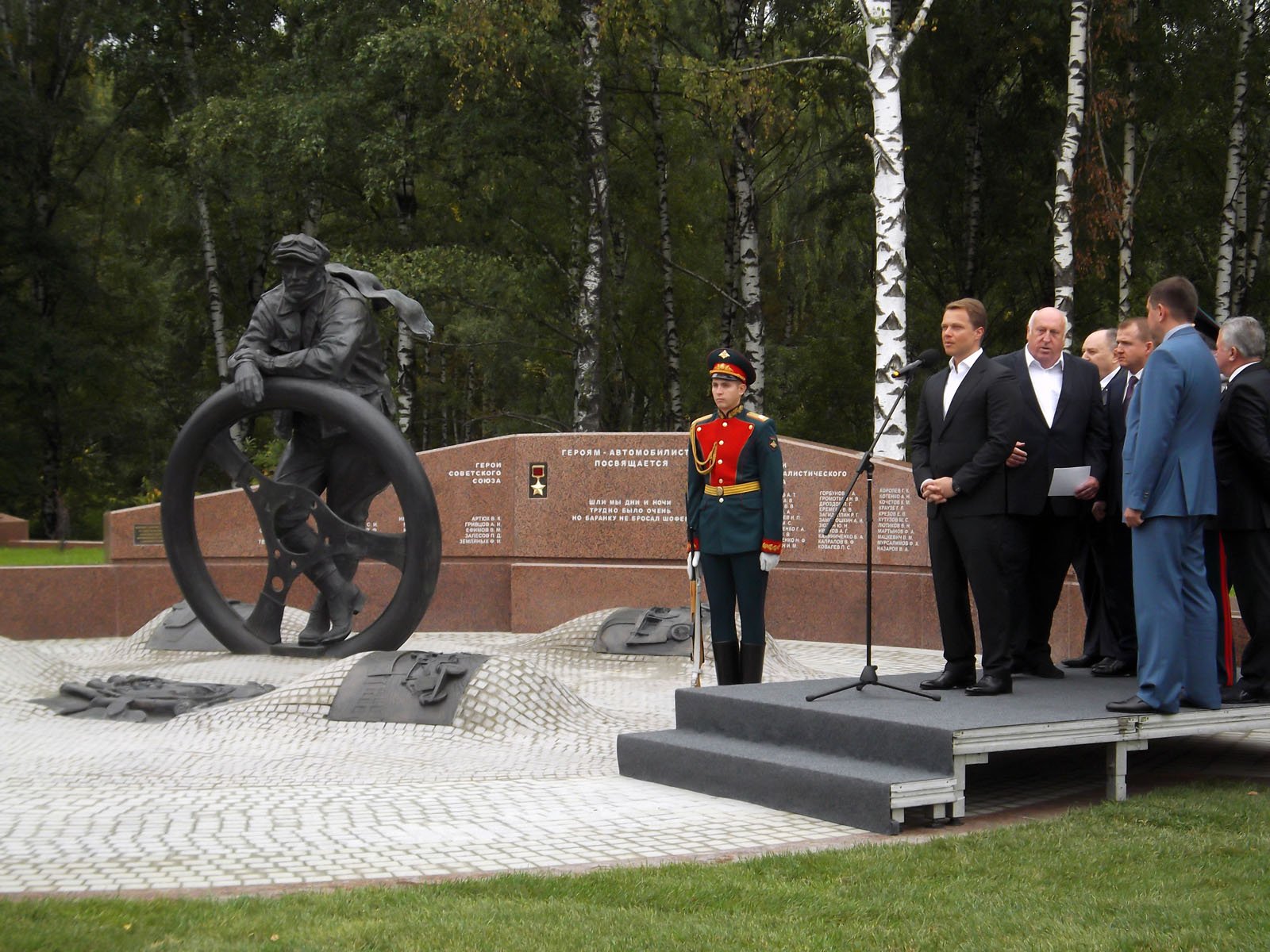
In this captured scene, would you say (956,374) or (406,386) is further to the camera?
(406,386)

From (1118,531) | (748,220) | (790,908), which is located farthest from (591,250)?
(790,908)

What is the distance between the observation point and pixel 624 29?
747 inches

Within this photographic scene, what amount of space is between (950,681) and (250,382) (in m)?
4.72

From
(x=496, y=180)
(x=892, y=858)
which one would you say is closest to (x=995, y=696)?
(x=892, y=858)

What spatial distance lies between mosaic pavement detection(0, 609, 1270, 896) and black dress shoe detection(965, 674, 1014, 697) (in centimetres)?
37

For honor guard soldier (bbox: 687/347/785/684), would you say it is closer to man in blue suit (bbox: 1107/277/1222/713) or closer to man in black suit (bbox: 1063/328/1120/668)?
man in black suit (bbox: 1063/328/1120/668)

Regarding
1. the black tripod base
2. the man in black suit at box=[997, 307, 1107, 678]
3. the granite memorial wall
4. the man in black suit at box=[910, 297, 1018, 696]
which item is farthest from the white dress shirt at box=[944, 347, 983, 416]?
the granite memorial wall

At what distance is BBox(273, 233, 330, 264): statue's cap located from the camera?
8.90 meters

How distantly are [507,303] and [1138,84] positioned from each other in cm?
915

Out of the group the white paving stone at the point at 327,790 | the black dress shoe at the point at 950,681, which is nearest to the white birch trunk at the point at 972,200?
the white paving stone at the point at 327,790

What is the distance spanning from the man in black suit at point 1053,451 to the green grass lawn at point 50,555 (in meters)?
9.82

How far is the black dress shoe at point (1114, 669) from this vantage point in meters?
6.92

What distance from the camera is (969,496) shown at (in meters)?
6.06

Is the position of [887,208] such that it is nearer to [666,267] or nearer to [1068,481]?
[1068,481]
